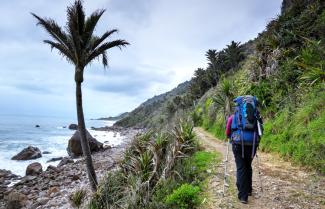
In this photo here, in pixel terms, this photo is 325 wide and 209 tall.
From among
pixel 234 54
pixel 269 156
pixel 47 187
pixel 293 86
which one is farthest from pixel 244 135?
pixel 234 54

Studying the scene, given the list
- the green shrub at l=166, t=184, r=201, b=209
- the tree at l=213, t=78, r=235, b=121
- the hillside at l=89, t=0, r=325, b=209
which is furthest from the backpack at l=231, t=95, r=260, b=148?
the tree at l=213, t=78, r=235, b=121

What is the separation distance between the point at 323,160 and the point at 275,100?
616 cm

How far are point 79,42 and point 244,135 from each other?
7.11 m

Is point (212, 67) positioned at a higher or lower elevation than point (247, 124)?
higher

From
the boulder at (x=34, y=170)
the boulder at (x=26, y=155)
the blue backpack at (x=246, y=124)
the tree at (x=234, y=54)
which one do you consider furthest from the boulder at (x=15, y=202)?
the tree at (x=234, y=54)

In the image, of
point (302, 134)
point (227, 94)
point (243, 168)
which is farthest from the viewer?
point (227, 94)

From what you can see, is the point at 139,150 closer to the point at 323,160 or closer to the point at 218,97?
the point at 323,160

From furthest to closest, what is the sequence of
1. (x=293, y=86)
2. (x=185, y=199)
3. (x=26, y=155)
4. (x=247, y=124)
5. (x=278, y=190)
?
(x=26, y=155)
(x=293, y=86)
(x=278, y=190)
(x=185, y=199)
(x=247, y=124)

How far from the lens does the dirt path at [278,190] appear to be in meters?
5.71

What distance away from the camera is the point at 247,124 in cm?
543

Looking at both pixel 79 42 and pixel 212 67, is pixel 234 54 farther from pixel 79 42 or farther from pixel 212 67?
pixel 79 42

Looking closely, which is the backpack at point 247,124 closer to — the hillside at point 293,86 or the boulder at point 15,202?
the hillside at point 293,86

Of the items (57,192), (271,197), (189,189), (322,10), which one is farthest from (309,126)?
(57,192)

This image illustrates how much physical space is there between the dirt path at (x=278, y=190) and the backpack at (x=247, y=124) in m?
1.22
